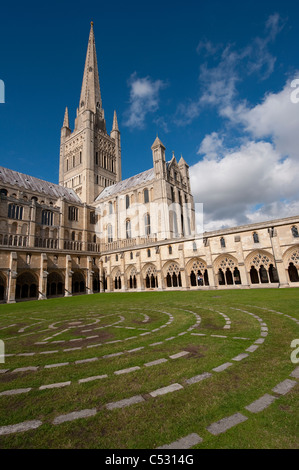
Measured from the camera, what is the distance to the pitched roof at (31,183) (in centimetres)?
4228

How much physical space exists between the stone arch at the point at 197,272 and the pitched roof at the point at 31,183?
34521mm

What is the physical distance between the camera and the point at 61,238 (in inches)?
1666

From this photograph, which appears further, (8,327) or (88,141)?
(88,141)

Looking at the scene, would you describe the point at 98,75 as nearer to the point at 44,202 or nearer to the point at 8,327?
the point at 44,202

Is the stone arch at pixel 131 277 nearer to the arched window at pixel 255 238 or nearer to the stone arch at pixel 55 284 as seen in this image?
the stone arch at pixel 55 284

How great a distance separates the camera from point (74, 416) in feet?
10.00

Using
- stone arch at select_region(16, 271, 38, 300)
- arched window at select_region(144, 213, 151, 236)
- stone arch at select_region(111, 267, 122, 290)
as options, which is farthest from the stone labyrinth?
arched window at select_region(144, 213, 151, 236)

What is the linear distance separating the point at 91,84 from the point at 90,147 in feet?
71.7

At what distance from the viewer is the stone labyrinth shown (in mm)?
3086

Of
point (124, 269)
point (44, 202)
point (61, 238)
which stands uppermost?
point (44, 202)

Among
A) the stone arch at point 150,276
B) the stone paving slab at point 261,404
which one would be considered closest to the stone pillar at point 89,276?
the stone arch at point 150,276

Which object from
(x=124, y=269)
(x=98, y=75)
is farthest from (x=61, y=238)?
(x=98, y=75)

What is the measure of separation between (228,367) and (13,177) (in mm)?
51069
